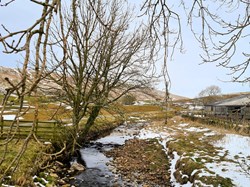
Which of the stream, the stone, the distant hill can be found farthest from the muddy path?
the distant hill

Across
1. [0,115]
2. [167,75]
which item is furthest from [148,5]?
[0,115]

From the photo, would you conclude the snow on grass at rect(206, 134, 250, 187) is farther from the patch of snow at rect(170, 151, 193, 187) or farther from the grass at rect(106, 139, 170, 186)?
the grass at rect(106, 139, 170, 186)

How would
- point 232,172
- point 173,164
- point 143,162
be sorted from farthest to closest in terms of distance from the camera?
point 143,162 → point 173,164 → point 232,172

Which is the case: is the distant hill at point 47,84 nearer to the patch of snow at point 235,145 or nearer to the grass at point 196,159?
the grass at point 196,159

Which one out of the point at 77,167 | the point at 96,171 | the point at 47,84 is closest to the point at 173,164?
the point at 96,171

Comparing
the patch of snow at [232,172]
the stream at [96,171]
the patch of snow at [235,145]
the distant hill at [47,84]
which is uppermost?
the distant hill at [47,84]

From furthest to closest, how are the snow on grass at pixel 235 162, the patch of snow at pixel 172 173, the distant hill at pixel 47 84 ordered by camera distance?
the patch of snow at pixel 172 173
the snow on grass at pixel 235 162
the distant hill at pixel 47 84

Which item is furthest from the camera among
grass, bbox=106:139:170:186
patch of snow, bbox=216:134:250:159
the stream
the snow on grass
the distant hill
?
patch of snow, bbox=216:134:250:159

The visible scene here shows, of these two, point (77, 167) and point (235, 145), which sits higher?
point (235, 145)

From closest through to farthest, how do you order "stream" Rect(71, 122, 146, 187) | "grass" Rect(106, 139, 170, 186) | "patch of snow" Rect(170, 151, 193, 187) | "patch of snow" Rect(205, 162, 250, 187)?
"patch of snow" Rect(205, 162, 250, 187) → "patch of snow" Rect(170, 151, 193, 187) → "stream" Rect(71, 122, 146, 187) → "grass" Rect(106, 139, 170, 186)

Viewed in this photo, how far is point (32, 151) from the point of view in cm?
1141

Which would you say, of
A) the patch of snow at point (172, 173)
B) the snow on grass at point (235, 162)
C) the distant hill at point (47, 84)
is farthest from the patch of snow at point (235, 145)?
the distant hill at point (47, 84)

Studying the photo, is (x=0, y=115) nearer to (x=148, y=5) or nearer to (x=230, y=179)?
(x=148, y=5)

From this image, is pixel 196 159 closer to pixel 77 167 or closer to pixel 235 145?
pixel 235 145
